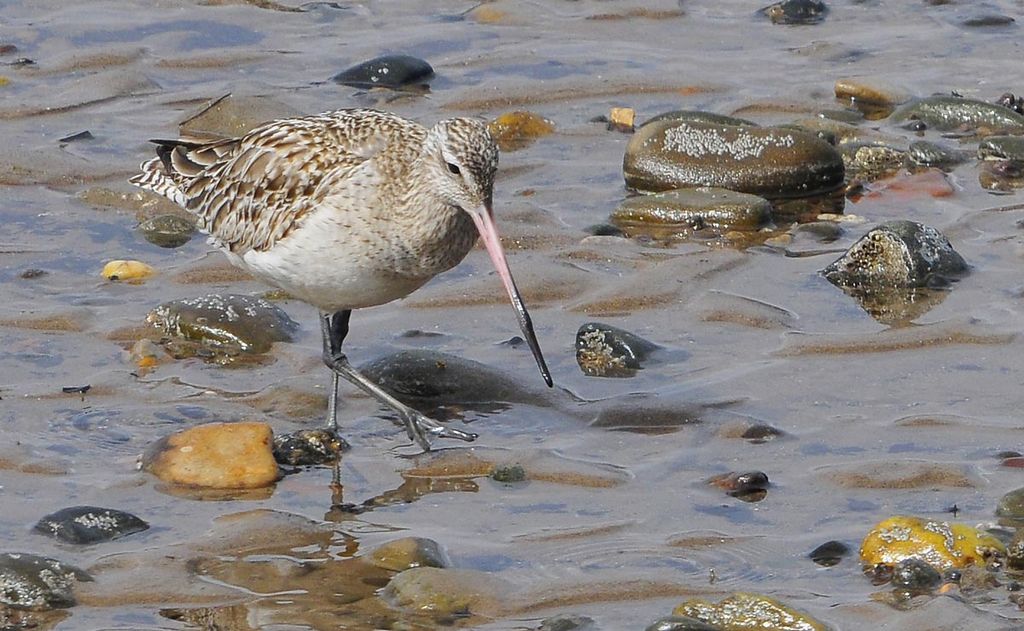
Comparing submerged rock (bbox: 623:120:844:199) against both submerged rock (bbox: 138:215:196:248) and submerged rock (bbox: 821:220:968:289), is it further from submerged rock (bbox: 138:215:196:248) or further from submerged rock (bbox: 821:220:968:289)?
submerged rock (bbox: 138:215:196:248)

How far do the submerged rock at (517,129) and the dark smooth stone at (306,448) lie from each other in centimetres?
423

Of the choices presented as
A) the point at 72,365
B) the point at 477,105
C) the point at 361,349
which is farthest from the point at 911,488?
the point at 477,105

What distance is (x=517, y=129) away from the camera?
38.6 feet

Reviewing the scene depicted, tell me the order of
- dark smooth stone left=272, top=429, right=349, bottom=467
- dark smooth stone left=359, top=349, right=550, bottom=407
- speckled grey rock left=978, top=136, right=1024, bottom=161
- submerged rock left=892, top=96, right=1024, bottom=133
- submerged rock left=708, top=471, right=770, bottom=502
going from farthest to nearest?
submerged rock left=892, top=96, right=1024, bottom=133 < speckled grey rock left=978, top=136, right=1024, bottom=161 < dark smooth stone left=359, top=349, right=550, bottom=407 < dark smooth stone left=272, top=429, right=349, bottom=467 < submerged rock left=708, top=471, right=770, bottom=502

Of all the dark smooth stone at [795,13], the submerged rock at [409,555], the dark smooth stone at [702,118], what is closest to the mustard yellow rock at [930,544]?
the submerged rock at [409,555]

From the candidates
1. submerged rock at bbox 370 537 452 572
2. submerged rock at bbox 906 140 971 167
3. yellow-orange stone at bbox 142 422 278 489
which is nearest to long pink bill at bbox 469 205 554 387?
yellow-orange stone at bbox 142 422 278 489

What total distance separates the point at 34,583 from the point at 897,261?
480 cm

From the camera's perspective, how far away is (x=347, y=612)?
6.27m

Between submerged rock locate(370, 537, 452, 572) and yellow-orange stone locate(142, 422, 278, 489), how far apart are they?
0.84 meters

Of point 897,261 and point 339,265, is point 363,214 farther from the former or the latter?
point 897,261

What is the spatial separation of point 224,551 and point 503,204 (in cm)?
427

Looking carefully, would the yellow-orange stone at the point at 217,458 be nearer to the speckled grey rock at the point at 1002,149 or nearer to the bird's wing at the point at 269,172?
the bird's wing at the point at 269,172

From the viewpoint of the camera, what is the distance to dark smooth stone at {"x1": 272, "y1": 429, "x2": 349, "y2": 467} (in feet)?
25.0

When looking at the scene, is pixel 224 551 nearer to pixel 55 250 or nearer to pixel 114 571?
pixel 114 571
